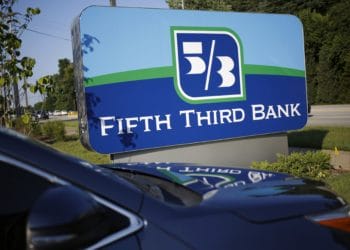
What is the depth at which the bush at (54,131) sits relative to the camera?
23.7 meters

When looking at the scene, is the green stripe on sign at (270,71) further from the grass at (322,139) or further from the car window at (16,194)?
the car window at (16,194)

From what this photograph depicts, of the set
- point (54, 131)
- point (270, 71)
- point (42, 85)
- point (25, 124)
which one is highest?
point (270, 71)

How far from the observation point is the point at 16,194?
1778mm

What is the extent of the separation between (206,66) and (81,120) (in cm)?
215

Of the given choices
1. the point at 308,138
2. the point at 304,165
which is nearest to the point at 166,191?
the point at 304,165

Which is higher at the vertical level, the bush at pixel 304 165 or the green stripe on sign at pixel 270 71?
the green stripe on sign at pixel 270 71

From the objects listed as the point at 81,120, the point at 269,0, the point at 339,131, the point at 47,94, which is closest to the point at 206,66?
the point at 81,120

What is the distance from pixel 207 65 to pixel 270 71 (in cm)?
144

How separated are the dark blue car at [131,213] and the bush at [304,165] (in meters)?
5.60

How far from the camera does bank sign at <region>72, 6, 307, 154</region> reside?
664 cm

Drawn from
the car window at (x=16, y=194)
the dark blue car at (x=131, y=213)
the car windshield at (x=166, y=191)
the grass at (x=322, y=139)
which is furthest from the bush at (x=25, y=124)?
the grass at (x=322, y=139)

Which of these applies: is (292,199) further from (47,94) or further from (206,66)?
(206,66)

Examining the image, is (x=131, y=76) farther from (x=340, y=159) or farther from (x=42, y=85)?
(x=340, y=159)

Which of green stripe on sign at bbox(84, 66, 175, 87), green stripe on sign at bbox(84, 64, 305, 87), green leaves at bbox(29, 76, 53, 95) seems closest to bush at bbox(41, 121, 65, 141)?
green stripe on sign at bbox(84, 64, 305, 87)
